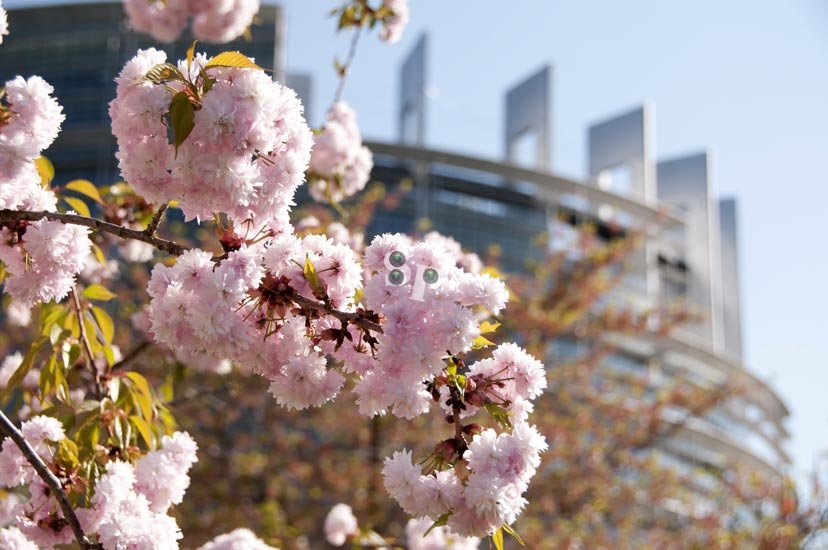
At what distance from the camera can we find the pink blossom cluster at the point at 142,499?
1926 mm

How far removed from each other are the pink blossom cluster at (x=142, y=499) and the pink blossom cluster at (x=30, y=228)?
1.49 ft

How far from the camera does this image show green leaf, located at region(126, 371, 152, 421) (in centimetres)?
262

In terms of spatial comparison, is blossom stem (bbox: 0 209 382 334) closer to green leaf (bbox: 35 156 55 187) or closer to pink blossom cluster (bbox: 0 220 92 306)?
pink blossom cluster (bbox: 0 220 92 306)

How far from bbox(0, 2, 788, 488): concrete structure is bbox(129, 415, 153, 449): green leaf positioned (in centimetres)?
2177

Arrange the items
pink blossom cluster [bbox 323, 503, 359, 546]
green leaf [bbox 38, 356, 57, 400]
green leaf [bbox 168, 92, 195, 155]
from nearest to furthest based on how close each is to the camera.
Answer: green leaf [bbox 168, 92, 195, 155] < green leaf [bbox 38, 356, 57, 400] < pink blossom cluster [bbox 323, 503, 359, 546]

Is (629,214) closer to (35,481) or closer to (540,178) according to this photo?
(540,178)

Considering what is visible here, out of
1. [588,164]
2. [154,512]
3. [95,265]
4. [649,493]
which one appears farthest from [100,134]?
[154,512]

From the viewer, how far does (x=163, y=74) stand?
1.74m

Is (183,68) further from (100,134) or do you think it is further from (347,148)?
(100,134)

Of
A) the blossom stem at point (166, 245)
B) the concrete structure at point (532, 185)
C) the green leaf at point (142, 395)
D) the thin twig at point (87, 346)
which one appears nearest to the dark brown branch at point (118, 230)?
the blossom stem at point (166, 245)

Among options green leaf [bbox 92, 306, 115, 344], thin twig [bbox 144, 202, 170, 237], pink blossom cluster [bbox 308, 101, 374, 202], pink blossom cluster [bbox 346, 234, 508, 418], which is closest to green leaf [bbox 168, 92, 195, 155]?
thin twig [bbox 144, 202, 170, 237]

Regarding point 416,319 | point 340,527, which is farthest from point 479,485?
point 340,527

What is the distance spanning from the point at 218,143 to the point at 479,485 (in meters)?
0.79

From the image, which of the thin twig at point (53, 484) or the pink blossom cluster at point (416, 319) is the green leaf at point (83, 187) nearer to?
the thin twig at point (53, 484)
